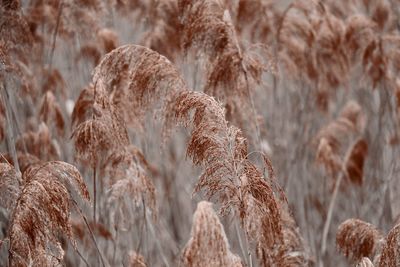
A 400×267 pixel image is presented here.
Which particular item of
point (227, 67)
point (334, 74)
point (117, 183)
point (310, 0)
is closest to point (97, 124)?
point (117, 183)

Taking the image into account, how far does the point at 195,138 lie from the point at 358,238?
1189 millimetres

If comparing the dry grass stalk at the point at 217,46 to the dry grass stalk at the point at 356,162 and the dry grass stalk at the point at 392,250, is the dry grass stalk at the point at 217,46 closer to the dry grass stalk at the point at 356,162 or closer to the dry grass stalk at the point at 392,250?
the dry grass stalk at the point at 392,250

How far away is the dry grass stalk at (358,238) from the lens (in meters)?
3.55

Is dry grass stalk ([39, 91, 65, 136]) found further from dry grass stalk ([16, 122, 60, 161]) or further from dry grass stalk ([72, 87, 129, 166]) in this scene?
dry grass stalk ([72, 87, 129, 166])

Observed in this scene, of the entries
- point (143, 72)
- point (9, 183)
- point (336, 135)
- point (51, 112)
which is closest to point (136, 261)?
point (9, 183)

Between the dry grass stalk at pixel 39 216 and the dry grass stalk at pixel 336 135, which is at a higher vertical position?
the dry grass stalk at pixel 39 216

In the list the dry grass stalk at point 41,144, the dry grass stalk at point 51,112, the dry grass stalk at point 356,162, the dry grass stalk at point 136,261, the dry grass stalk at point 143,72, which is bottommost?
the dry grass stalk at point 136,261

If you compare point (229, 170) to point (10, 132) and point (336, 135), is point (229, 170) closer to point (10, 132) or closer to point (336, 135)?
point (10, 132)

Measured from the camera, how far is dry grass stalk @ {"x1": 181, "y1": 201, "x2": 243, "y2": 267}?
2.43m

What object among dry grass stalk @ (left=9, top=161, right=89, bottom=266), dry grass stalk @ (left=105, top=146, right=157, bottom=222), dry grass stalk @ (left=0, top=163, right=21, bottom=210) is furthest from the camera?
dry grass stalk @ (left=105, top=146, right=157, bottom=222)

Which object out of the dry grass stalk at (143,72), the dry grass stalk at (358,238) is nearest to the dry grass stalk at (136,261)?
the dry grass stalk at (143,72)

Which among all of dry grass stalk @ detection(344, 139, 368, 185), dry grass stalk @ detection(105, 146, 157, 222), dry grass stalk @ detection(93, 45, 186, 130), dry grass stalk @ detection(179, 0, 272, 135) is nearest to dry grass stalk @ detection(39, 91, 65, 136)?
dry grass stalk @ detection(105, 146, 157, 222)

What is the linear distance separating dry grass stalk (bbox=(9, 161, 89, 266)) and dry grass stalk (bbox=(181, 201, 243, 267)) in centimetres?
65

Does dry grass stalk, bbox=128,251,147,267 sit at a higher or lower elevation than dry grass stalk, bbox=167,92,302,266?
lower
